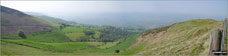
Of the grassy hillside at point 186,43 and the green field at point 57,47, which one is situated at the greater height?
the grassy hillside at point 186,43

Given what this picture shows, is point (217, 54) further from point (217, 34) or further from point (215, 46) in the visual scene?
point (217, 34)

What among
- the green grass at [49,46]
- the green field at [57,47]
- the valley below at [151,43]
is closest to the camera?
the valley below at [151,43]

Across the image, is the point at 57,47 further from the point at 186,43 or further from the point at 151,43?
the point at 186,43

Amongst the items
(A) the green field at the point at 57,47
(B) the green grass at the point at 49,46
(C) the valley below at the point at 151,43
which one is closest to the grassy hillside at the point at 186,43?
(C) the valley below at the point at 151,43

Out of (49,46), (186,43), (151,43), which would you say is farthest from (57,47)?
(186,43)

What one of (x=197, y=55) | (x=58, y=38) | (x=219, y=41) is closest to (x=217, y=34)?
(x=219, y=41)

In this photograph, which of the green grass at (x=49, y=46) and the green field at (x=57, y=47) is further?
the green grass at (x=49, y=46)

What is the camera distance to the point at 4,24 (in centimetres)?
17988

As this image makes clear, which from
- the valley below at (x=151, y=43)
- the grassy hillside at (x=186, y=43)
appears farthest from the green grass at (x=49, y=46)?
the grassy hillside at (x=186, y=43)

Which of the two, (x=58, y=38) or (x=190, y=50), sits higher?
(x=190, y=50)

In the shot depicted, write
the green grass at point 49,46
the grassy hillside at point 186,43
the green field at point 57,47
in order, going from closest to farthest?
the grassy hillside at point 186,43 < the green field at point 57,47 < the green grass at point 49,46

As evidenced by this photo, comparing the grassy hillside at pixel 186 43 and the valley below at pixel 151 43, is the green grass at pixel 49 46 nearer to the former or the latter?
the valley below at pixel 151 43

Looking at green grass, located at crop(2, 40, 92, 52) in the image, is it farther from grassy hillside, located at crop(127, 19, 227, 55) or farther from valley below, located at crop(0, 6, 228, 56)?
grassy hillside, located at crop(127, 19, 227, 55)

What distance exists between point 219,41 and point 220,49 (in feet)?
0.94
